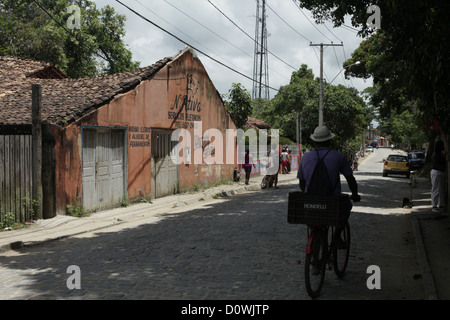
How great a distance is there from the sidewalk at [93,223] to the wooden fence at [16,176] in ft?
1.57

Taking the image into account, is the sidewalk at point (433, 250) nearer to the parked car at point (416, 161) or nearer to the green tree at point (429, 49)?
the green tree at point (429, 49)

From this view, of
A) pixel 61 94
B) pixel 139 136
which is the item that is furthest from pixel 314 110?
pixel 61 94

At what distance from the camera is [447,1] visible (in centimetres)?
580

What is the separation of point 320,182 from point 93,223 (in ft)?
24.1

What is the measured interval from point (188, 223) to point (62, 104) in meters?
5.31

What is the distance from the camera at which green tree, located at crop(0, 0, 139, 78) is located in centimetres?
2664

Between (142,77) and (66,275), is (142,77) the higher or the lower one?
the higher one

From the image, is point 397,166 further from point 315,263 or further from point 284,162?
point 315,263

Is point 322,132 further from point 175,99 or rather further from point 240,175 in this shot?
point 240,175

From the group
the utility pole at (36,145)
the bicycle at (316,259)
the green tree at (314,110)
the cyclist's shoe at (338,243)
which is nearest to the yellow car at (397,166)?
the green tree at (314,110)

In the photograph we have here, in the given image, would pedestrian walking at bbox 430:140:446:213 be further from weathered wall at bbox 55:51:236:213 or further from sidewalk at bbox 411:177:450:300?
weathered wall at bbox 55:51:236:213

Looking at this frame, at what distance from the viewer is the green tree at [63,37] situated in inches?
1049

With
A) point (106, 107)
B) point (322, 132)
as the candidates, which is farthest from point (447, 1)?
point (106, 107)

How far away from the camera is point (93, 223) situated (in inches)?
430
